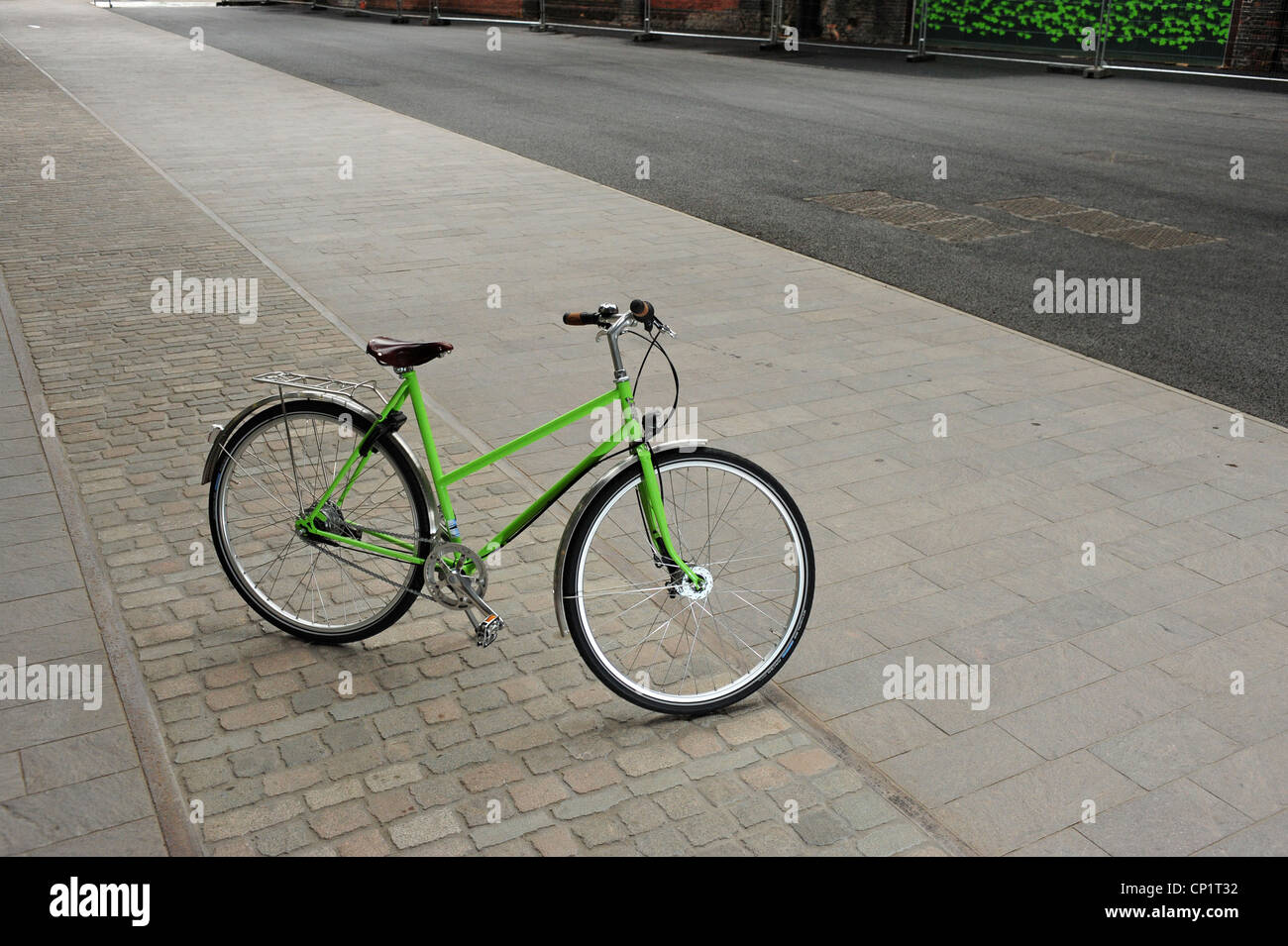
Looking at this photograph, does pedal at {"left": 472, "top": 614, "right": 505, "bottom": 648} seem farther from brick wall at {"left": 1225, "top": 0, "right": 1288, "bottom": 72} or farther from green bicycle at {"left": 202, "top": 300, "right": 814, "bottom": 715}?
brick wall at {"left": 1225, "top": 0, "right": 1288, "bottom": 72}

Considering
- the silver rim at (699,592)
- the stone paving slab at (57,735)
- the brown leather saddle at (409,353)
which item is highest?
the brown leather saddle at (409,353)

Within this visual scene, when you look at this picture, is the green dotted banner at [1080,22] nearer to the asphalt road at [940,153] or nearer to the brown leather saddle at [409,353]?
the asphalt road at [940,153]

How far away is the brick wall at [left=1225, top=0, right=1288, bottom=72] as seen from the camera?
23.1 m

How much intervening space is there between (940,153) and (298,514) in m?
12.4

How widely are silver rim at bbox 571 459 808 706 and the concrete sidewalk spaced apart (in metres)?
0.17

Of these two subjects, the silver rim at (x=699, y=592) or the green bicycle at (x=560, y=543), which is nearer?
the green bicycle at (x=560, y=543)

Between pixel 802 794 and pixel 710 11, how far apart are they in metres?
33.0

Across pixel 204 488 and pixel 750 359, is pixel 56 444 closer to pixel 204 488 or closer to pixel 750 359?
pixel 204 488

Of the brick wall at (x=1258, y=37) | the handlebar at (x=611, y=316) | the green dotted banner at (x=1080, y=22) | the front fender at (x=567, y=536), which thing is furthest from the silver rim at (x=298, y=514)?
the green dotted banner at (x=1080, y=22)

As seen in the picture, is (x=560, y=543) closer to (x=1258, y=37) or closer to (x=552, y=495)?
(x=552, y=495)

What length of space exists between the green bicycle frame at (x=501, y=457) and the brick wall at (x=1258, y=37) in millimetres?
23821

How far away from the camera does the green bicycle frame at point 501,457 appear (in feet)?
13.2

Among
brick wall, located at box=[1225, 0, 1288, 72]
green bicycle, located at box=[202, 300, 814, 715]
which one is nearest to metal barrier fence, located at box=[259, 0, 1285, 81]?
brick wall, located at box=[1225, 0, 1288, 72]

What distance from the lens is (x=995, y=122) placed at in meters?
17.7
